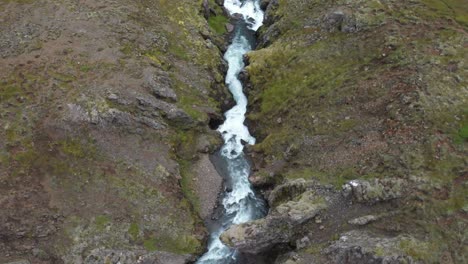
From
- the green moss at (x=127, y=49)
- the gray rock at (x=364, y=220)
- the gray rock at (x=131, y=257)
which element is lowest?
the gray rock at (x=131, y=257)

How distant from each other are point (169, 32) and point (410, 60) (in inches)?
1407

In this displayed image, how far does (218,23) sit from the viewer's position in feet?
258

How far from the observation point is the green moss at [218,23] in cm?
7725

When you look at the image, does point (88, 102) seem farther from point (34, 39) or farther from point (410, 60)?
point (410, 60)

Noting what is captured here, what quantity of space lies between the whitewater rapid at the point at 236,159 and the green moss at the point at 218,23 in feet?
7.88

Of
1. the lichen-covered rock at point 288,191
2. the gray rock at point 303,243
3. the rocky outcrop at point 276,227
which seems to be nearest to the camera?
the gray rock at point 303,243

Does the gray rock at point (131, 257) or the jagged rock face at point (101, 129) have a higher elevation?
the jagged rock face at point (101, 129)

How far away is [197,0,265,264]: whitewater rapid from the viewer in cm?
5034

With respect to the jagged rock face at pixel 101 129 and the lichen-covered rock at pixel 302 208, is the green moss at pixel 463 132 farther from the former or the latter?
the jagged rock face at pixel 101 129

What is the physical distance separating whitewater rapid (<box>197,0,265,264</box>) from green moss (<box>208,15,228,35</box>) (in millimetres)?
2403

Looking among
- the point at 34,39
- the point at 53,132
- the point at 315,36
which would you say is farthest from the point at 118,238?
the point at 315,36

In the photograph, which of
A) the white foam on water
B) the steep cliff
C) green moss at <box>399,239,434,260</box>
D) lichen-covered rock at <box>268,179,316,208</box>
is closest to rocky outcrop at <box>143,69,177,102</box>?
the steep cliff

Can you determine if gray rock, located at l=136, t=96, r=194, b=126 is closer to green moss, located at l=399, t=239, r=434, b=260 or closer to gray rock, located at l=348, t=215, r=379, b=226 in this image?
gray rock, located at l=348, t=215, r=379, b=226

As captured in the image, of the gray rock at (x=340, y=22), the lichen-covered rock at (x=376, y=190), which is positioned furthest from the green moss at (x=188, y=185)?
the gray rock at (x=340, y=22)
